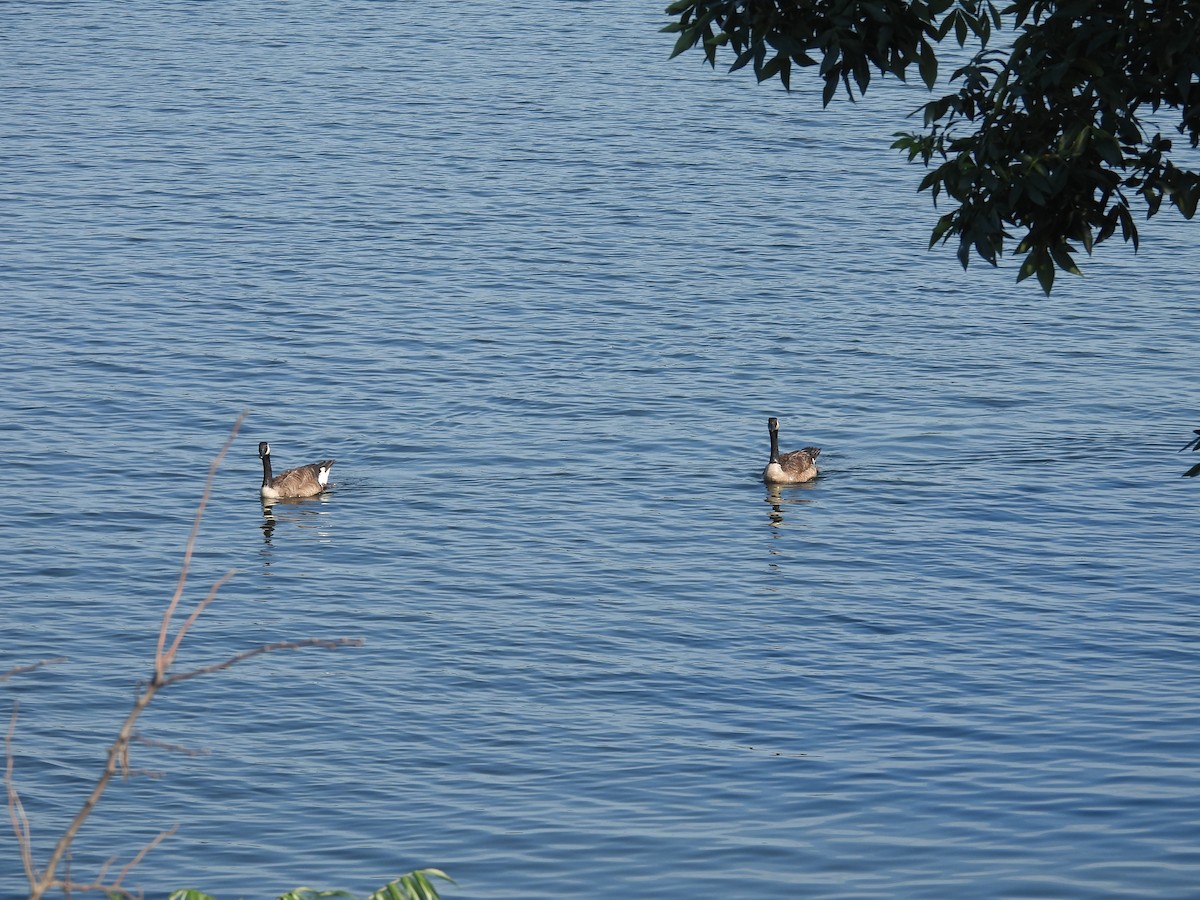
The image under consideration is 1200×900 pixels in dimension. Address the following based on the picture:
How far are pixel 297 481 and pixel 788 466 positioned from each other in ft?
22.7

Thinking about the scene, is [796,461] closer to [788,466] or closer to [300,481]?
[788,466]

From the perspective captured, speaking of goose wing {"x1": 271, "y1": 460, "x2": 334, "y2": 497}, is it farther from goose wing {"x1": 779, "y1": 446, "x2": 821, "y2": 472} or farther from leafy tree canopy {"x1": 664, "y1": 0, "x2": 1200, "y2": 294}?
leafy tree canopy {"x1": 664, "y1": 0, "x2": 1200, "y2": 294}

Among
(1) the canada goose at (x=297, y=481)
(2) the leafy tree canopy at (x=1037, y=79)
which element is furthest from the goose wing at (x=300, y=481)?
(2) the leafy tree canopy at (x=1037, y=79)

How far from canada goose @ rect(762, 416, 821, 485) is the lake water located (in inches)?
17.4

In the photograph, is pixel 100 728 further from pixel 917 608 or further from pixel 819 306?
pixel 819 306

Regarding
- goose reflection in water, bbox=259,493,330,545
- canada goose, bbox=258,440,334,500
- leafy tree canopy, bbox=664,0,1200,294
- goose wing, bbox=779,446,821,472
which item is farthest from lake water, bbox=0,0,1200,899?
leafy tree canopy, bbox=664,0,1200,294

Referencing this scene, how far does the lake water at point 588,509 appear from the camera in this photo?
1639cm

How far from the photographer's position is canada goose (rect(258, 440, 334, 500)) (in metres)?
25.8

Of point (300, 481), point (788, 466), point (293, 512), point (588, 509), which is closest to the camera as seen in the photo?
point (588, 509)

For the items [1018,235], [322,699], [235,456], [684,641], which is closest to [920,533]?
[684,641]

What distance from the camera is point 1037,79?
12.2 metres

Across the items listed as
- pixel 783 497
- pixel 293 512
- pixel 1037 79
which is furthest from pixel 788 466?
pixel 1037 79

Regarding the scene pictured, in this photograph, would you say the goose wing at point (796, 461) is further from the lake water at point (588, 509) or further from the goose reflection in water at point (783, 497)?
the lake water at point (588, 509)

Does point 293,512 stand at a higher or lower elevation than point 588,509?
lower
